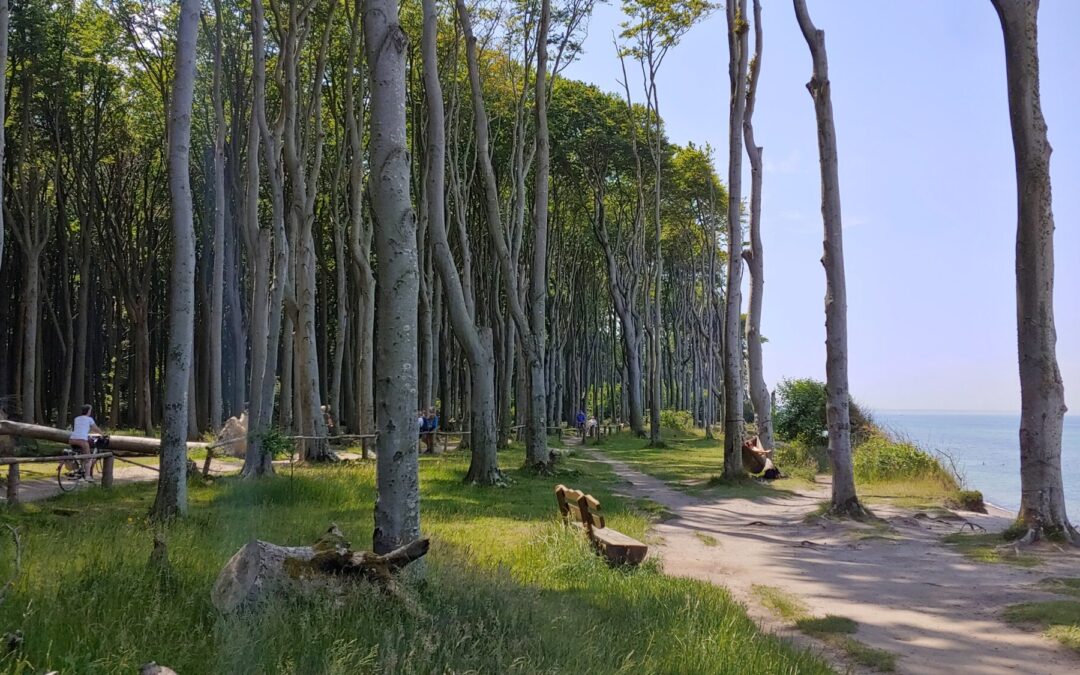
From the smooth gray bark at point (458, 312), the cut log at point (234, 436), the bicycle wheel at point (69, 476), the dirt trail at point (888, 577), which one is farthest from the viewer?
the cut log at point (234, 436)

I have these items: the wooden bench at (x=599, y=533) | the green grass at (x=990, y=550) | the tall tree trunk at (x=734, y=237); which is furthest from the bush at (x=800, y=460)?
the wooden bench at (x=599, y=533)

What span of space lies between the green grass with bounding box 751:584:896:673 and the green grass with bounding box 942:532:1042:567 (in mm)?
2924

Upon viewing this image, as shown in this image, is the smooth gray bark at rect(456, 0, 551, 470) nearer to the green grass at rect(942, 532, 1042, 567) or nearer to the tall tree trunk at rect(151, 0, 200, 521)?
the tall tree trunk at rect(151, 0, 200, 521)

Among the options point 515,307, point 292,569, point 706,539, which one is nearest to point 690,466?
point 515,307

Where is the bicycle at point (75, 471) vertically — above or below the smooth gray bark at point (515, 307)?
below

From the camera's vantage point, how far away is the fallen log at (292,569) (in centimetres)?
481

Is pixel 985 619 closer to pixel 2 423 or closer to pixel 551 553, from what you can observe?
pixel 551 553

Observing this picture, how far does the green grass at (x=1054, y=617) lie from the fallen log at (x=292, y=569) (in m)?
4.69

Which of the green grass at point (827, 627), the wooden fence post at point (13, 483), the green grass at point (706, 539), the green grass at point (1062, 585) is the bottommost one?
the green grass at point (706, 539)

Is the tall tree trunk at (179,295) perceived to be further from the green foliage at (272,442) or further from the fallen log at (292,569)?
the fallen log at (292,569)

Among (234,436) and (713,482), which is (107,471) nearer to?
(234,436)

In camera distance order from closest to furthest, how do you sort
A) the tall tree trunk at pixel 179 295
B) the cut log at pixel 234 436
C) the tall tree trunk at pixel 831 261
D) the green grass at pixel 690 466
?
the tall tree trunk at pixel 179 295, the tall tree trunk at pixel 831 261, the green grass at pixel 690 466, the cut log at pixel 234 436

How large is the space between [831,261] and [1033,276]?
324 centimetres

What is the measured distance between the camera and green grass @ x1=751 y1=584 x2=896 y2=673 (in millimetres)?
5727
